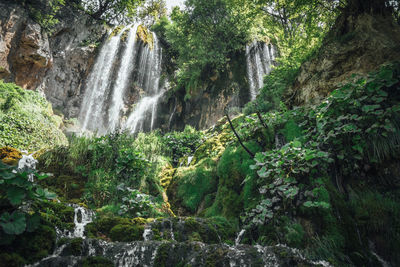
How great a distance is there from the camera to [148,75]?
732 inches

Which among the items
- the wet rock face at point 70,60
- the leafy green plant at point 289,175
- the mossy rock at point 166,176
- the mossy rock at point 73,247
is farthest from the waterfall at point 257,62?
the wet rock face at point 70,60

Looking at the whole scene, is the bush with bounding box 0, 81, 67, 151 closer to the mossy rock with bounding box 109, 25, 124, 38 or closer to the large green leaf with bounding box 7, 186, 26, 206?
the large green leaf with bounding box 7, 186, 26, 206

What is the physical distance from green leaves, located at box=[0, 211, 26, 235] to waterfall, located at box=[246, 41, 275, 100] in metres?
10.8

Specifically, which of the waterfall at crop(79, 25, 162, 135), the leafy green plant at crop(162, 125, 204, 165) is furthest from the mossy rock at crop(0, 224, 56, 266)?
the waterfall at crop(79, 25, 162, 135)

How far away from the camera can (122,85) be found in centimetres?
1792

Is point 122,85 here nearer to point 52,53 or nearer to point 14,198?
point 52,53

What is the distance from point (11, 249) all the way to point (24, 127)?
7.67 m

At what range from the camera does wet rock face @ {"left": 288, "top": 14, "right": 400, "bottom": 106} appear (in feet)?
15.6

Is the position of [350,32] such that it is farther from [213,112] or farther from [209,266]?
[213,112]

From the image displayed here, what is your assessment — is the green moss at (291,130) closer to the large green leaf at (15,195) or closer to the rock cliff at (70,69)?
the large green leaf at (15,195)

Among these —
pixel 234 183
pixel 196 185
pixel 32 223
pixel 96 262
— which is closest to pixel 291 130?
pixel 234 183

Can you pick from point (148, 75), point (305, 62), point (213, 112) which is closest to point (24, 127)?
point (213, 112)

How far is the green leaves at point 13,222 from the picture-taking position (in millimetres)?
2098

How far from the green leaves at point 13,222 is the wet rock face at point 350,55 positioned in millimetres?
5428
